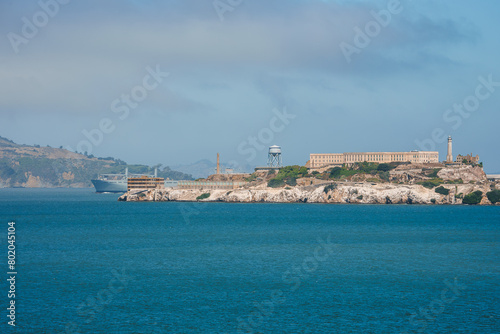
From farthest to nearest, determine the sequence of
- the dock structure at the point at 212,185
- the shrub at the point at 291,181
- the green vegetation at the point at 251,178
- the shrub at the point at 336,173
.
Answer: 1. the green vegetation at the point at 251,178
2. the shrub at the point at 336,173
3. the dock structure at the point at 212,185
4. the shrub at the point at 291,181

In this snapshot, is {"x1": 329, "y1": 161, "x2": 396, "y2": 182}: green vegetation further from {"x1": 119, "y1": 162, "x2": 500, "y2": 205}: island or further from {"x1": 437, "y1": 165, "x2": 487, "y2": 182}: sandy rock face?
{"x1": 437, "y1": 165, "x2": 487, "y2": 182}: sandy rock face

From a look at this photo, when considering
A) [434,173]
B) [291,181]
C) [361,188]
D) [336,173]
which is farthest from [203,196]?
[434,173]

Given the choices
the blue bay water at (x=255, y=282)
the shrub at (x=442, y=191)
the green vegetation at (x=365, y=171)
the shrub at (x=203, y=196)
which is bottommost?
the blue bay water at (x=255, y=282)

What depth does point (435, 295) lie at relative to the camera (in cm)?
3272

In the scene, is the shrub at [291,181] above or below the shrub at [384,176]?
below

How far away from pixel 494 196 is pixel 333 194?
3777cm

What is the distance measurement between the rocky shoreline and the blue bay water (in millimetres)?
66249

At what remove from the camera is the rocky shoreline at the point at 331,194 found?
130 m

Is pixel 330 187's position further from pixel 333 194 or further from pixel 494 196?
pixel 494 196

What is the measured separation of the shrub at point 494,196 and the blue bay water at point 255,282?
2579 inches

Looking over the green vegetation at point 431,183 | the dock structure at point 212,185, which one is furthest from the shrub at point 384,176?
the dock structure at point 212,185

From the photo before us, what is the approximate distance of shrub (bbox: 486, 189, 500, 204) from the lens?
125125 millimetres

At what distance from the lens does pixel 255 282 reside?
119 feet

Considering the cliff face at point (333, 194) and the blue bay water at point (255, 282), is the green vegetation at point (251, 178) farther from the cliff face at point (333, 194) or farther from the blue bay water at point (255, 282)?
the blue bay water at point (255, 282)
